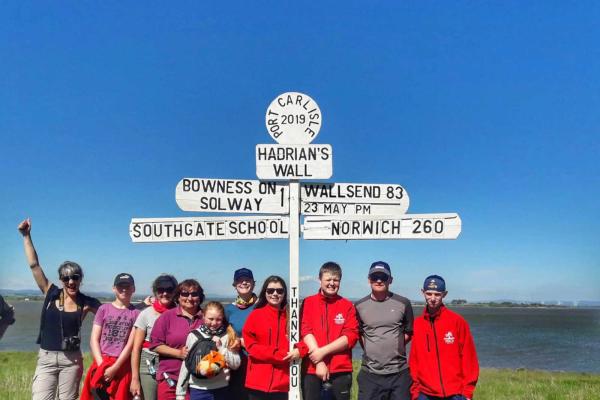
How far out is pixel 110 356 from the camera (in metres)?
6.02

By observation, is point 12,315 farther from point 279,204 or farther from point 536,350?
point 536,350

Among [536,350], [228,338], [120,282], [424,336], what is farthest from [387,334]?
[536,350]

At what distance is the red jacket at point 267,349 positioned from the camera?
516 cm

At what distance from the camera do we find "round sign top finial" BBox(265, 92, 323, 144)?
17.4 ft

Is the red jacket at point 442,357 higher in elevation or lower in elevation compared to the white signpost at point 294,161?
lower

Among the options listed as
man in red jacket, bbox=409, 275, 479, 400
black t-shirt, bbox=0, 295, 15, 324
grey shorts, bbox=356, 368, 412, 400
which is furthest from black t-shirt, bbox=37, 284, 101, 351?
man in red jacket, bbox=409, 275, 479, 400

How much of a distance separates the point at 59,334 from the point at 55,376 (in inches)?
19.0

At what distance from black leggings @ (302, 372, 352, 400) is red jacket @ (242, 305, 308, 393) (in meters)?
0.20

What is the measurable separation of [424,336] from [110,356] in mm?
→ 3462

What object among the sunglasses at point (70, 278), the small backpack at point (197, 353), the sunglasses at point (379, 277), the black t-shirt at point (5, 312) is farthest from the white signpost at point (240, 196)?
the black t-shirt at point (5, 312)

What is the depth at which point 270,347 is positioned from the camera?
5176 mm

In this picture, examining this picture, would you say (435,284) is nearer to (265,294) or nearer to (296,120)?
(265,294)

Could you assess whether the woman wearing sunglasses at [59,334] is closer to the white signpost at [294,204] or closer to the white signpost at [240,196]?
the white signpost at [294,204]

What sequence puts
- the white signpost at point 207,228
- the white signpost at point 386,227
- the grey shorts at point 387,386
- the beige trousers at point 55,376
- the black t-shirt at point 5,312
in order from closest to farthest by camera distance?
the white signpost at point 386,227 → the white signpost at point 207,228 → the grey shorts at point 387,386 → the beige trousers at point 55,376 → the black t-shirt at point 5,312
